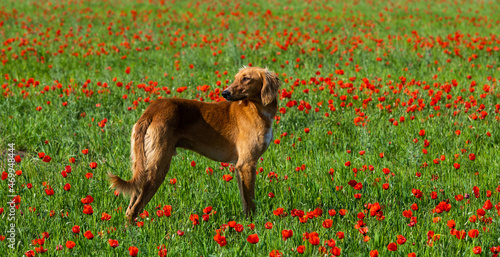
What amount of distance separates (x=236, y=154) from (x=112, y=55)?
7.55 metres

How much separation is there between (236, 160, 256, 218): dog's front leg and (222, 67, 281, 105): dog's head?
1.87ft

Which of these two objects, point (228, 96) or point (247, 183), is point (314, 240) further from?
point (228, 96)

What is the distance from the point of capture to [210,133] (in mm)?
4512

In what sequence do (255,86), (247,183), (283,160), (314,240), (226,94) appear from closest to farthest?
1. (314,240)
2. (226,94)
3. (247,183)
4. (255,86)
5. (283,160)

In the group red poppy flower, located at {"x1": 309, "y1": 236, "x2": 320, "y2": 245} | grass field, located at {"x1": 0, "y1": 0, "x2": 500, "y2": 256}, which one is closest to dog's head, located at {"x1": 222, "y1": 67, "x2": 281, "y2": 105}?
grass field, located at {"x1": 0, "y1": 0, "x2": 500, "y2": 256}

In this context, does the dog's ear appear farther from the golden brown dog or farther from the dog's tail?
the dog's tail

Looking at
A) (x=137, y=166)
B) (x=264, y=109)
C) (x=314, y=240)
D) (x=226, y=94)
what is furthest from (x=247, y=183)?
(x=314, y=240)

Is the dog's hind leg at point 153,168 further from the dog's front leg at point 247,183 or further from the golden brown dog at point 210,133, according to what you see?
the dog's front leg at point 247,183

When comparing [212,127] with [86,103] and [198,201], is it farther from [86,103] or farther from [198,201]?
[86,103]

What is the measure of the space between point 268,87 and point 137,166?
1.32 metres

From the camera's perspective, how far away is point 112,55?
447 inches

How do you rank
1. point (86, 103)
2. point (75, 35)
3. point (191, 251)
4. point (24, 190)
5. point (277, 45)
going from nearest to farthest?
1. point (191, 251)
2. point (24, 190)
3. point (86, 103)
4. point (277, 45)
5. point (75, 35)

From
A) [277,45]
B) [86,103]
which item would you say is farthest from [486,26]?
[86,103]

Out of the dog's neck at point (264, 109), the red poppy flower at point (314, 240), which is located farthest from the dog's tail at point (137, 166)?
the red poppy flower at point (314, 240)
